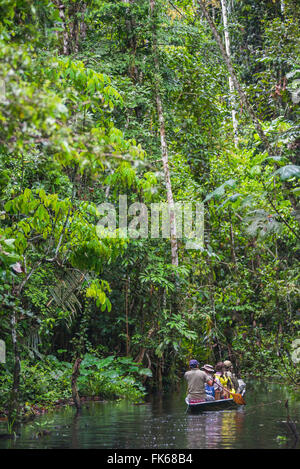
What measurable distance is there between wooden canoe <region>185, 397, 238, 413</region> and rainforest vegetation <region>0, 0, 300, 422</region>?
1.31 m

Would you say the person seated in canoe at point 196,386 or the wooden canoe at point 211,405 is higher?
the person seated in canoe at point 196,386

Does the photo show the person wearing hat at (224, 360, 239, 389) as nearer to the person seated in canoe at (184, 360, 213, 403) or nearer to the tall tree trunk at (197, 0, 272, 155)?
the person seated in canoe at (184, 360, 213, 403)

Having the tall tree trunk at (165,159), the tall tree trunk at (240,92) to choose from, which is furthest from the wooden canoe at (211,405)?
the tall tree trunk at (240,92)

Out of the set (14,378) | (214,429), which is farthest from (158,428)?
(14,378)

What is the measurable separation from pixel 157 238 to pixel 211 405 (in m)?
5.12

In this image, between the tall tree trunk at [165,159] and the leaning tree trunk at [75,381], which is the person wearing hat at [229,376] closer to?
the tall tree trunk at [165,159]

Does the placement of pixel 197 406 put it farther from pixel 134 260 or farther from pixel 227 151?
pixel 227 151

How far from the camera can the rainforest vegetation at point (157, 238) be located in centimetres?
1017

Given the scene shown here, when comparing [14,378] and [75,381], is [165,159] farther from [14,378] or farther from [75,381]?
[14,378]

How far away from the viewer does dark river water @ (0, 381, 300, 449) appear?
27.5 ft

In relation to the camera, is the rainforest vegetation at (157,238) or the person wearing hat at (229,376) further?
the person wearing hat at (229,376)

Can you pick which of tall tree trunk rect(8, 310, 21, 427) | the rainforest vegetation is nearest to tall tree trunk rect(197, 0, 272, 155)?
the rainforest vegetation

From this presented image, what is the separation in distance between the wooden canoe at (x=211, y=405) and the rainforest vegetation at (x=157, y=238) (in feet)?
4.31
